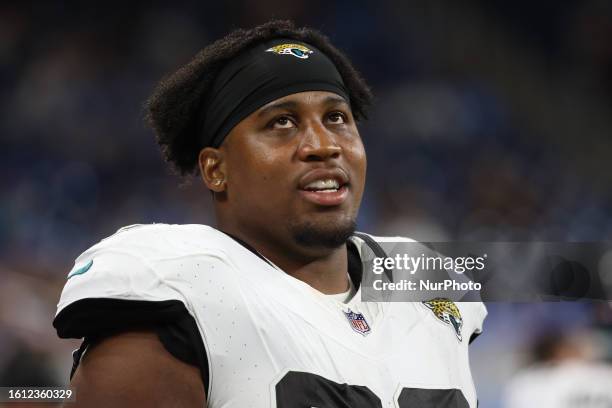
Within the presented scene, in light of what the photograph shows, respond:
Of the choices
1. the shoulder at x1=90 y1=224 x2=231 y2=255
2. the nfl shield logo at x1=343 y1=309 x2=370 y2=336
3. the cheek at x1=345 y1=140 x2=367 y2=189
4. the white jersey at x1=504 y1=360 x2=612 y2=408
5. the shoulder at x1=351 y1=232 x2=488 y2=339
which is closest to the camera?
the shoulder at x1=90 y1=224 x2=231 y2=255

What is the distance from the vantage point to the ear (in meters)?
Result: 1.50

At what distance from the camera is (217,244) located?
130cm

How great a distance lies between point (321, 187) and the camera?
4.63ft

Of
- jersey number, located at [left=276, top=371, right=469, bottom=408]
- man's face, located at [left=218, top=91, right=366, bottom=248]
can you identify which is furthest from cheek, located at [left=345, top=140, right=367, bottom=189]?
jersey number, located at [left=276, top=371, right=469, bottom=408]

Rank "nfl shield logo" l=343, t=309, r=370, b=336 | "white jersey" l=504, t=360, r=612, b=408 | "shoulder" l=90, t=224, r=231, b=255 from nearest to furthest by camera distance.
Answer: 1. "shoulder" l=90, t=224, r=231, b=255
2. "nfl shield logo" l=343, t=309, r=370, b=336
3. "white jersey" l=504, t=360, r=612, b=408

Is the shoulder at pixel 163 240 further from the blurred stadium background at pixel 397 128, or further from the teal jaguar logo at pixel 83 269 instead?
the blurred stadium background at pixel 397 128

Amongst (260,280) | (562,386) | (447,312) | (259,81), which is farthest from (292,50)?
(562,386)

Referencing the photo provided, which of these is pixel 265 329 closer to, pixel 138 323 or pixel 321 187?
pixel 138 323

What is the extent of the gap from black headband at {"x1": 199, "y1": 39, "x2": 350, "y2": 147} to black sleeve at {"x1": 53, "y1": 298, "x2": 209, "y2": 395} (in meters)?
0.45

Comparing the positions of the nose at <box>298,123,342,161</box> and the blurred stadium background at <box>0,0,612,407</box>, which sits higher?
the blurred stadium background at <box>0,0,612,407</box>

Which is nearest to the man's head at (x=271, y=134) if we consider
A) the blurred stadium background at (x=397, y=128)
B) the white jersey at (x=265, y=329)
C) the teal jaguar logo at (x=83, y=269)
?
the white jersey at (x=265, y=329)

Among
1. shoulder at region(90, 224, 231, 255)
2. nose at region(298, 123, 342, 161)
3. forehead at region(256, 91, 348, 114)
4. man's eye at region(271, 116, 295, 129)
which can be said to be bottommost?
shoulder at region(90, 224, 231, 255)

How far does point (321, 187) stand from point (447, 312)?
369 mm

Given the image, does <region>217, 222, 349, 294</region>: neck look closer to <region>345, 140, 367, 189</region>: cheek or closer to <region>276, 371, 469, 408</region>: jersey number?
<region>345, 140, 367, 189</region>: cheek
